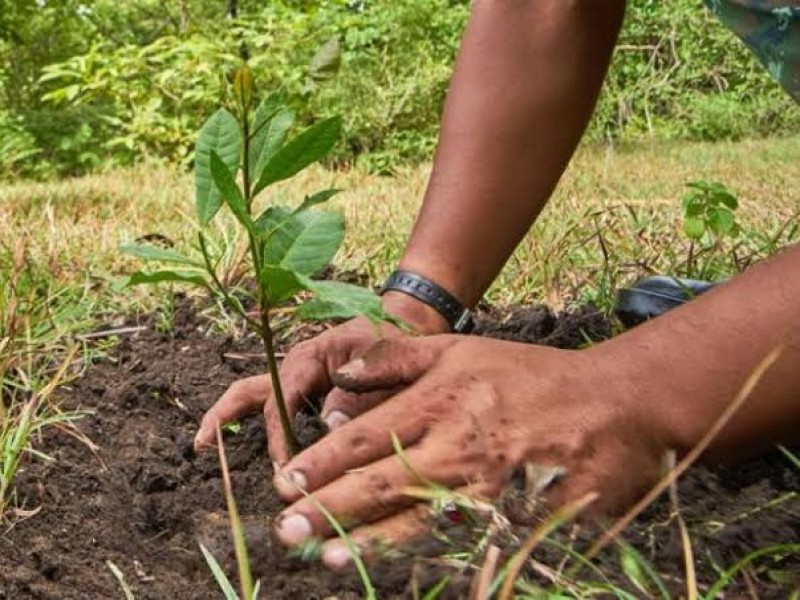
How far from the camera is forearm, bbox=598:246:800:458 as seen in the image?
3.67 feet

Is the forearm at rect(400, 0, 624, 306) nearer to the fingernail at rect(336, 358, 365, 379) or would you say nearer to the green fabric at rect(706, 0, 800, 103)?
the green fabric at rect(706, 0, 800, 103)

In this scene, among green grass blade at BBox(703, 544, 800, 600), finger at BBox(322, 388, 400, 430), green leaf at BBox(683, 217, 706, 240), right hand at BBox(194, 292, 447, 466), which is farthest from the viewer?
green leaf at BBox(683, 217, 706, 240)

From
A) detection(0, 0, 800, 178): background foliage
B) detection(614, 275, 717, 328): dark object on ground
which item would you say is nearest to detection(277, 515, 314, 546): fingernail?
detection(614, 275, 717, 328): dark object on ground

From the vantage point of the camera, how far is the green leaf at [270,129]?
1.17m

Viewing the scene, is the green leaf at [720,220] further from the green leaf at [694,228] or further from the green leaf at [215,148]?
the green leaf at [215,148]

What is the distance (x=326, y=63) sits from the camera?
1.10 metres

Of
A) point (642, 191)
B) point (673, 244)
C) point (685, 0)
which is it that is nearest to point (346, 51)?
point (685, 0)

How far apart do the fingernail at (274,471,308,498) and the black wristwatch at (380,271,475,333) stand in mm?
534

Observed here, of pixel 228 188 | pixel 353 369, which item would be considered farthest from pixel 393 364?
pixel 228 188

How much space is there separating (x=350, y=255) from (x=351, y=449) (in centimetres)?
169

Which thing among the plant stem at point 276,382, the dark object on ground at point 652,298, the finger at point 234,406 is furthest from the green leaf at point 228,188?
the dark object on ground at point 652,298

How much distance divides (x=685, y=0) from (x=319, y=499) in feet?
28.0

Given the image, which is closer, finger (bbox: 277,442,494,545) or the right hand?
finger (bbox: 277,442,494,545)

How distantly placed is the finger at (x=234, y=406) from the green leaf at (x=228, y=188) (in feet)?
1.51
